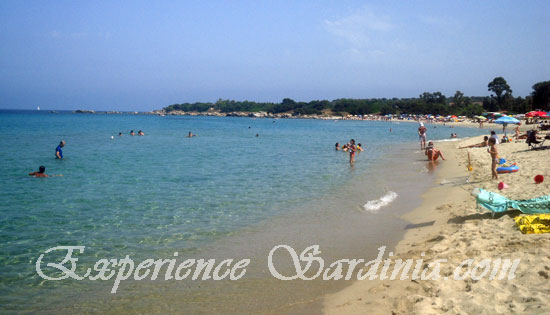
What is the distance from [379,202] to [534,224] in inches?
206

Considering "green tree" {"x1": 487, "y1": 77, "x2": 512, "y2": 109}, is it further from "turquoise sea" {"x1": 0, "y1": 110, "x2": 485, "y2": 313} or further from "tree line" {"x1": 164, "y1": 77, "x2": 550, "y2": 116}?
"turquoise sea" {"x1": 0, "y1": 110, "x2": 485, "y2": 313}

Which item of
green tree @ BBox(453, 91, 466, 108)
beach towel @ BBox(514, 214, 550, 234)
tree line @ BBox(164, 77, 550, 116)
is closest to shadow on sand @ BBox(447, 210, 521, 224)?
beach towel @ BBox(514, 214, 550, 234)

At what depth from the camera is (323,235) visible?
8.45 m

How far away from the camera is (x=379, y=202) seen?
11375 millimetres

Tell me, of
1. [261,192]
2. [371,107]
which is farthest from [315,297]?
[371,107]

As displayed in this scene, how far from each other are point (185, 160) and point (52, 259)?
16.4m

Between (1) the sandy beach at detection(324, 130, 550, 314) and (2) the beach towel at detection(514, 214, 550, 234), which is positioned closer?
(1) the sandy beach at detection(324, 130, 550, 314)

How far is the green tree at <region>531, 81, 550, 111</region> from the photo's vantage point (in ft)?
235

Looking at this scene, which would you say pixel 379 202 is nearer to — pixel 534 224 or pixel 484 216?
pixel 484 216

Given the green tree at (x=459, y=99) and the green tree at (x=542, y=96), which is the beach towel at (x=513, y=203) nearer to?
the green tree at (x=542, y=96)

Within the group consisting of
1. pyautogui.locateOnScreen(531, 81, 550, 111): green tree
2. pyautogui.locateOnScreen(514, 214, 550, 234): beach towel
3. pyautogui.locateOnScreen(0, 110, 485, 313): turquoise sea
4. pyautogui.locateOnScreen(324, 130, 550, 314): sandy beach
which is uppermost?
pyautogui.locateOnScreen(531, 81, 550, 111): green tree

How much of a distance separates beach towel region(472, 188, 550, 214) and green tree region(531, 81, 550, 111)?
80.0m

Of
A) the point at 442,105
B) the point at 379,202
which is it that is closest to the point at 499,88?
the point at 442,105

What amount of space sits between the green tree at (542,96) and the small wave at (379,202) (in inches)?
3036
